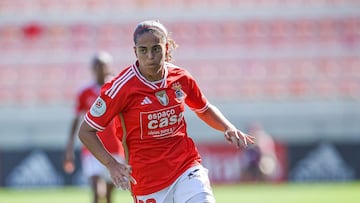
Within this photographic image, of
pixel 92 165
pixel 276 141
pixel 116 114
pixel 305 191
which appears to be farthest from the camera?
pixel 276 141

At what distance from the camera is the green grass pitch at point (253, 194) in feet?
50.5

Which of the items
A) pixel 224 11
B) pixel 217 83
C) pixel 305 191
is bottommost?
pixel 305 191

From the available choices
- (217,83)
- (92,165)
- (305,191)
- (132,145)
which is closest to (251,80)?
(217,83)

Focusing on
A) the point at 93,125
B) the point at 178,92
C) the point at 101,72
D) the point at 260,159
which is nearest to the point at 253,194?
the point at 260,159

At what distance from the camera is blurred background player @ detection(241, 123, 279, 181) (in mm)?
20875

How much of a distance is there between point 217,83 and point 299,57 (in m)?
2.43

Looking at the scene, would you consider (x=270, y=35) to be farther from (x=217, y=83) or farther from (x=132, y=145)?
(x=132, y=145)

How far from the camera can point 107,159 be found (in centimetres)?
603

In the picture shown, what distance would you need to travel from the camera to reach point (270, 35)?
24625mm

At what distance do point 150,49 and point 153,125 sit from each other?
0.57 metres

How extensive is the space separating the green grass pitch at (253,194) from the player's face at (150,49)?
28.9 feet

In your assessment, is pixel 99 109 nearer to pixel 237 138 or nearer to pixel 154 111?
pixel 154 111

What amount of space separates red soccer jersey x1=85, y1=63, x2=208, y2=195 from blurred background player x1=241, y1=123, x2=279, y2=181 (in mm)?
14329

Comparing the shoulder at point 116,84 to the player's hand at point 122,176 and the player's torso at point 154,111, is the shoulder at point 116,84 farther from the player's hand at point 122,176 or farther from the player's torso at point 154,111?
→ the player's hand at point 122,176
